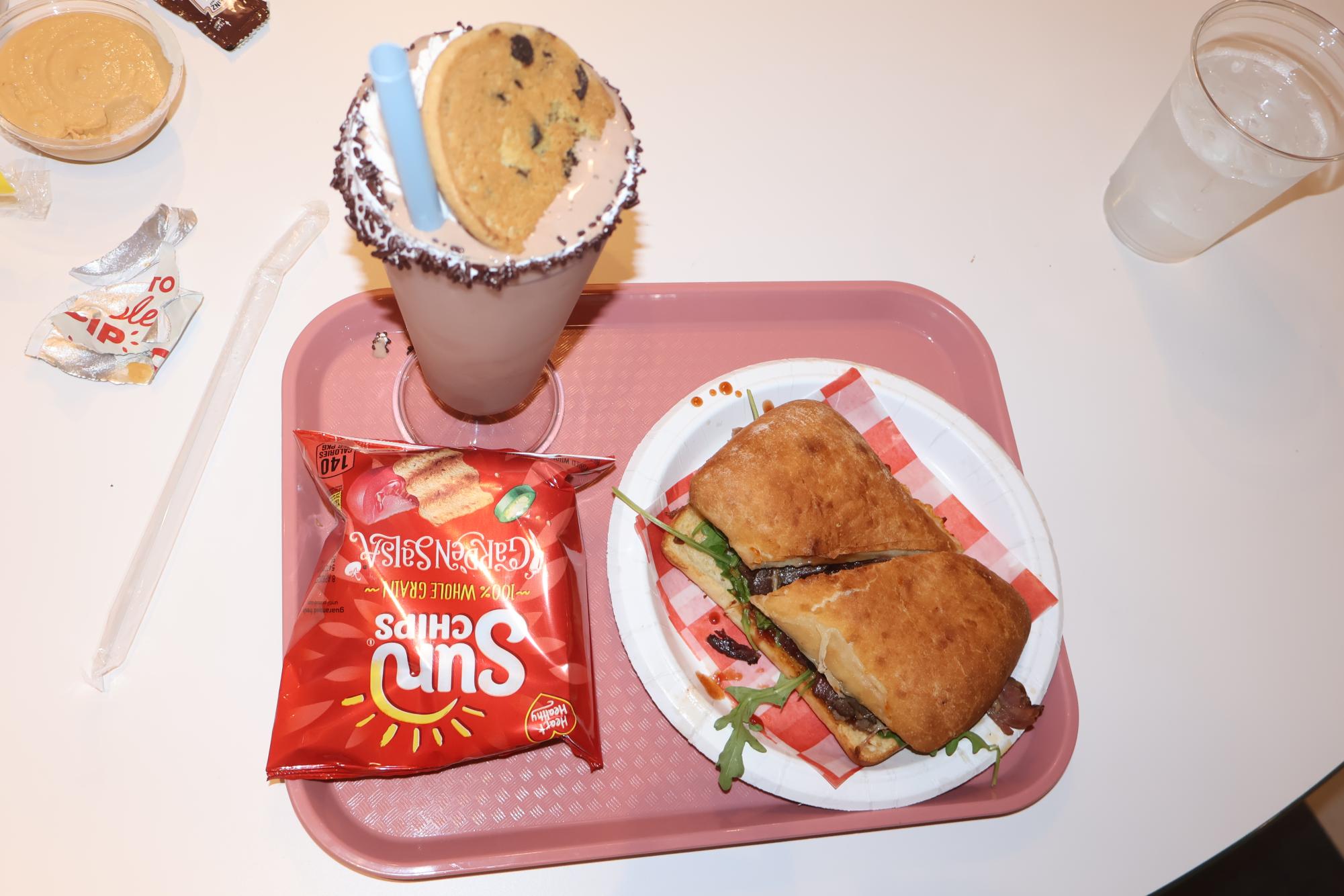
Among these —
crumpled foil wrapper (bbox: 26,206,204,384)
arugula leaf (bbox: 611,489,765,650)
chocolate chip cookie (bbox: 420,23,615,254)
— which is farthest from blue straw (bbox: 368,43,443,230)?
crumpled foil wrapper (bbox: 26,206,204,384)

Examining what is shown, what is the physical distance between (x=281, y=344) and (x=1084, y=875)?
1.50 m

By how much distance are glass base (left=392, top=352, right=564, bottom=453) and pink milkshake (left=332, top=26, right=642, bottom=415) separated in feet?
1.27

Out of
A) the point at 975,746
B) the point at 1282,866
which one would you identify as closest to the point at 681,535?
the point at 975,746

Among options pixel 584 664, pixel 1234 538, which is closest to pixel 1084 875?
pixel 1234 538

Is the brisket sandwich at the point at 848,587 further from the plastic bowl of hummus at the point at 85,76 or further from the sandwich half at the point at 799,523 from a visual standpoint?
the plastic bowl of hummus at the point at 85,76

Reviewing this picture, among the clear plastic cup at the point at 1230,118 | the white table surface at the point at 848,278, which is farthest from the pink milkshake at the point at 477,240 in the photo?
the clear plastic cup at the point at 1230,118

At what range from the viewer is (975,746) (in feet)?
4.24

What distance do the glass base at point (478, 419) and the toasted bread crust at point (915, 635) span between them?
47 centimetres

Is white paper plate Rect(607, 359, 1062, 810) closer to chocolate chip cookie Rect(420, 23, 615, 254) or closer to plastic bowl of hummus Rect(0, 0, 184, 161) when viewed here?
chocolate chip cookie Rect(420, 23, 615, 254)

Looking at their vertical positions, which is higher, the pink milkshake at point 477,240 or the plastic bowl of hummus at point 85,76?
the pink milkshake at point 477,240

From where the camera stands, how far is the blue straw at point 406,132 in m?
0.74

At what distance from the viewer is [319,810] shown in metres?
1.19

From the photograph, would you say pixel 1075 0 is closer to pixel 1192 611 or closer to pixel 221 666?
pixel 1192 611

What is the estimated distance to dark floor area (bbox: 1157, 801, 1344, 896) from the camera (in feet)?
6.49
